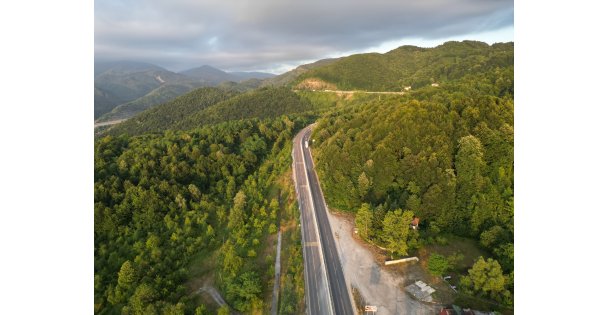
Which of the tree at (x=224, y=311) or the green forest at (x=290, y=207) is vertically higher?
the green forest at (x=290, y=207)

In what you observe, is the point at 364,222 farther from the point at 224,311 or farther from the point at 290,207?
the point at 224,311

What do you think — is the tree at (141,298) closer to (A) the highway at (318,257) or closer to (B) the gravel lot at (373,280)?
(A) the highway at (318,257)

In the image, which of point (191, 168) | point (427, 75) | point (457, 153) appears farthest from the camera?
point (427, 75)

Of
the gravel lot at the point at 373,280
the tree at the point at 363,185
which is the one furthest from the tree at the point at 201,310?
the tree at the point at 363,185

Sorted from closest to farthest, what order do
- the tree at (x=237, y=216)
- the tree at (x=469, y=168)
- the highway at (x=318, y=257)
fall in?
A: the highway at (x=318, y=257)
the tree at (x=469, y=168)
the tree at (x=237, y=216)

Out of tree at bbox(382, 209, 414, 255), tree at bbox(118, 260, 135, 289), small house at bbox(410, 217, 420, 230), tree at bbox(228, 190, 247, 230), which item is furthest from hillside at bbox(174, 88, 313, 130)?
tree at bbox(382, 209, 414, 255)

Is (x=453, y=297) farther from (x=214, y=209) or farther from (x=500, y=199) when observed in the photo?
(x=214, y=209)

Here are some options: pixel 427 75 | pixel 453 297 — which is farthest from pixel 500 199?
pixel 427 75
